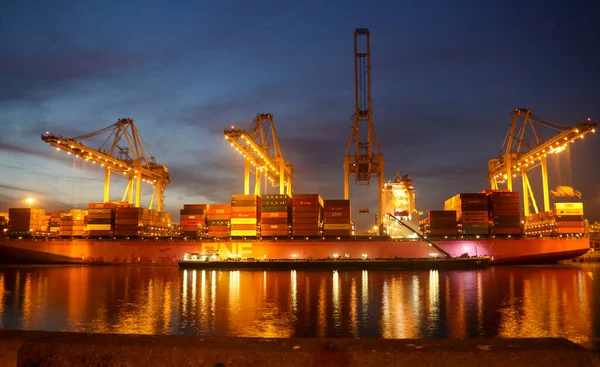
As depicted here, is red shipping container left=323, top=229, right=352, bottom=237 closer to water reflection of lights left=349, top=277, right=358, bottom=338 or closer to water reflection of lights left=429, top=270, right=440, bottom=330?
water reflection of lights left=429, top=270, right=440, bottom=330

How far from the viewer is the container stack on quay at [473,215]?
54.7 meters

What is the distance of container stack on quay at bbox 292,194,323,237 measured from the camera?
182ft

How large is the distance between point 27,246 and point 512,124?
251ft

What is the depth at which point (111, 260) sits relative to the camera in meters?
59.1

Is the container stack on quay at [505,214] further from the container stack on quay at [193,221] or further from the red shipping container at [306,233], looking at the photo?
the container stack on quay at [193,221]

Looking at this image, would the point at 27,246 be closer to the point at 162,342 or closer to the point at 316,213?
the point at 316,213

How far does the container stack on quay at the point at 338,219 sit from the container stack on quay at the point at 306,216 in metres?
1.25

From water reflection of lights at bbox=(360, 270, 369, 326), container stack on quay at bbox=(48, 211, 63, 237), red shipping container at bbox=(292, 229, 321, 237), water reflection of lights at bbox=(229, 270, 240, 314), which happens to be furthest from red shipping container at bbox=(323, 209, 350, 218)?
container stack on quay at bbox=(48, 211, 63, 237)

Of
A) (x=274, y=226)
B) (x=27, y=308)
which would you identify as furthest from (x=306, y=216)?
(x=27, y=308)

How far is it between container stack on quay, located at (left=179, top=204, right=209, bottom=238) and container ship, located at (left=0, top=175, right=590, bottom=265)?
148 mm

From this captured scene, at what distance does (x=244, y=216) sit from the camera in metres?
57.3

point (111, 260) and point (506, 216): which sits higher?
point (506, 216)

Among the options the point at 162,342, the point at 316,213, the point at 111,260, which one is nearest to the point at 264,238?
the point at 316,213

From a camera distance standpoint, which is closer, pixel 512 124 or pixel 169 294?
pixel 169 294
